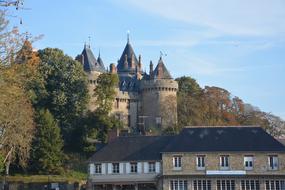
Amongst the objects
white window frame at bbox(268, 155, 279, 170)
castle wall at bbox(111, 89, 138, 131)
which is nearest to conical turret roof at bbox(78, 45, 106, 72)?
castle wall at bbox(111, 89, 138, 131)

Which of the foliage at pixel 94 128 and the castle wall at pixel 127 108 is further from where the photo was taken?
the castle wall at pixel 127 108

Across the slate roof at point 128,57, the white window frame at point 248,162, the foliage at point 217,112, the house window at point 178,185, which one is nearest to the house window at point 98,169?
the house window at point 178,185

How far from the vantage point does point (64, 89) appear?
2387 inches

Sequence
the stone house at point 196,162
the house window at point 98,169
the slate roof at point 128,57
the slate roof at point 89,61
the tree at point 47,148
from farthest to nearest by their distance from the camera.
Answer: the slate roof at point 128,57, the slate roof at point 89,61, the tree at point 47,148, the house window at point 98,169, the stone house at point 196,162

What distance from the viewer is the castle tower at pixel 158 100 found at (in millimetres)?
71750

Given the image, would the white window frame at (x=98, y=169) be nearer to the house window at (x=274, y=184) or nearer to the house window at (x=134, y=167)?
the house window at (x=134, y=167)

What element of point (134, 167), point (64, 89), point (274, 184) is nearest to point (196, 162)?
point (134, 167)

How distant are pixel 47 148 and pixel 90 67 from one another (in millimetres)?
21948

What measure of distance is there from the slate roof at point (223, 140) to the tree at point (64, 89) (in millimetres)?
17958

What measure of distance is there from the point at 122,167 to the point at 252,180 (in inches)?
415

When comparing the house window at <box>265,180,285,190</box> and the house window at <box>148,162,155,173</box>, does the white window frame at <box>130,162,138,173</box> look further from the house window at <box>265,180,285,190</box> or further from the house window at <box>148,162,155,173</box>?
the house window at <box>265,180,285,190</box>

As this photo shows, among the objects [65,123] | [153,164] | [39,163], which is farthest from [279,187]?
[65,123]

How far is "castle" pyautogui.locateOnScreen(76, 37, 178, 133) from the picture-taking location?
7162 cm

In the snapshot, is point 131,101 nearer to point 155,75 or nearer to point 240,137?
point 155,75
